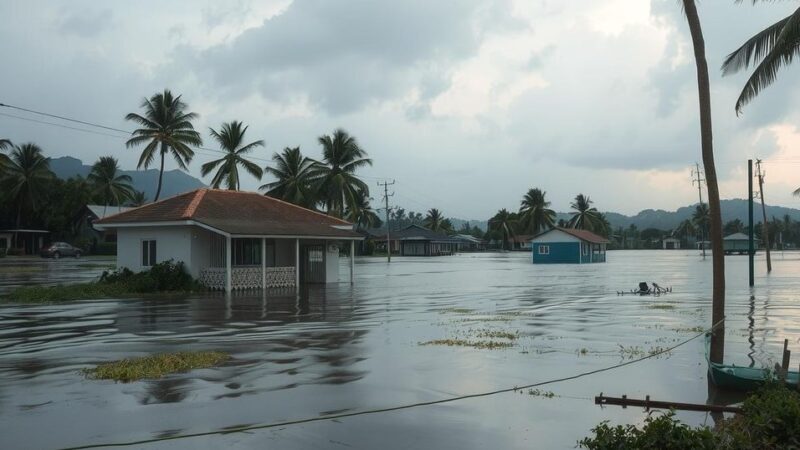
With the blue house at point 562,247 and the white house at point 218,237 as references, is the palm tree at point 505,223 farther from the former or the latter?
the white house at point 218,237

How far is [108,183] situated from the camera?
78.8 metres

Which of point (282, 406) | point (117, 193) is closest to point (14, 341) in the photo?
point (282, 406)

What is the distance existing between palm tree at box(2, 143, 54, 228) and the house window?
46.2 metres

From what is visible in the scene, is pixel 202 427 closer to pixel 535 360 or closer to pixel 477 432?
pixel 477 432

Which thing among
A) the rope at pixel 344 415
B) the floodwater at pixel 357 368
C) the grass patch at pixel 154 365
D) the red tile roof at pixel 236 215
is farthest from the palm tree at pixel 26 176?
the rope at pixel 344 415

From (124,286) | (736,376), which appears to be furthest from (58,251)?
(736,376)

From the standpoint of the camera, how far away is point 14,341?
1370 cm

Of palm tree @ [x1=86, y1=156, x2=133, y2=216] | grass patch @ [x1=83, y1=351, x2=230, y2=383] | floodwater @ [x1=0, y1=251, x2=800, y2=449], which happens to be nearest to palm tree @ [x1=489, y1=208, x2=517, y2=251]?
palm tree @ [x1=86, y1=156, x2=133, y2=216]

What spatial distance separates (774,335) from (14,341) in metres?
15.3

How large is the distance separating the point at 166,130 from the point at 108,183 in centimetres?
3442

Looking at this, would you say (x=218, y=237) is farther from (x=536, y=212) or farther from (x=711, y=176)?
(x=536, y=212)

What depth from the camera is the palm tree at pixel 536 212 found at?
364 ft

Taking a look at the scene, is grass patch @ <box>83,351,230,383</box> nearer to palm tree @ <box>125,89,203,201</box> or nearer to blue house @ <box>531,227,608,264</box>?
palm tree @ <box>125,89,203,201</box>

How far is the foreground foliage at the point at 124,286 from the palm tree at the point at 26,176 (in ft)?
153
